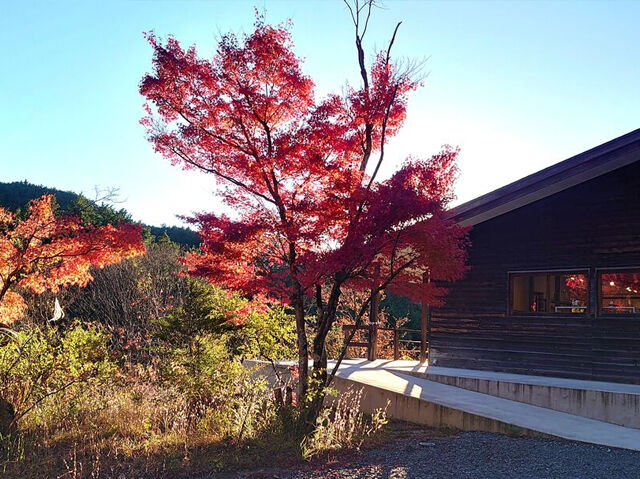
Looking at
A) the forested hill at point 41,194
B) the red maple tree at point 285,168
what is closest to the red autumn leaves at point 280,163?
the red maple tree at point 285,168

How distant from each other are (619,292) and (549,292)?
1338 millimetres

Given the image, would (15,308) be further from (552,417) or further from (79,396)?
(552,417)

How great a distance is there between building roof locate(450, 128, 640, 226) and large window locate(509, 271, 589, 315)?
147 cm

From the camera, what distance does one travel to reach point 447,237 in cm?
823

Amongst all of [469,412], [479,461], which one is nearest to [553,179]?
[469,412]

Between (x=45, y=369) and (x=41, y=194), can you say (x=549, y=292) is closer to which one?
(x=45, y=369)

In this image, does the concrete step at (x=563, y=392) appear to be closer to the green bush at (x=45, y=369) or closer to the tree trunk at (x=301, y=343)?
the tree trunk at (x=301, y=343)

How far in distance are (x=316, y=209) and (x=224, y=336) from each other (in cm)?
294

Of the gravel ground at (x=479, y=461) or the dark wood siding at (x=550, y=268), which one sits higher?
the dark wood siding at (x=550, y=268)

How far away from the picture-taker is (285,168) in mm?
8250

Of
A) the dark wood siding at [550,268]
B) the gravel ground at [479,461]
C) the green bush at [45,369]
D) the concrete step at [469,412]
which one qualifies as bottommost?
the gravel ground at [479,461]

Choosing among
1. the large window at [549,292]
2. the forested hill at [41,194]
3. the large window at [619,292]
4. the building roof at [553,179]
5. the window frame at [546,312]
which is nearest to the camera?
the building roof at [553,179]

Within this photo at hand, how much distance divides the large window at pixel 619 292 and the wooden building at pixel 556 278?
18 millimetres

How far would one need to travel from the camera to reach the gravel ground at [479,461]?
246 inches
